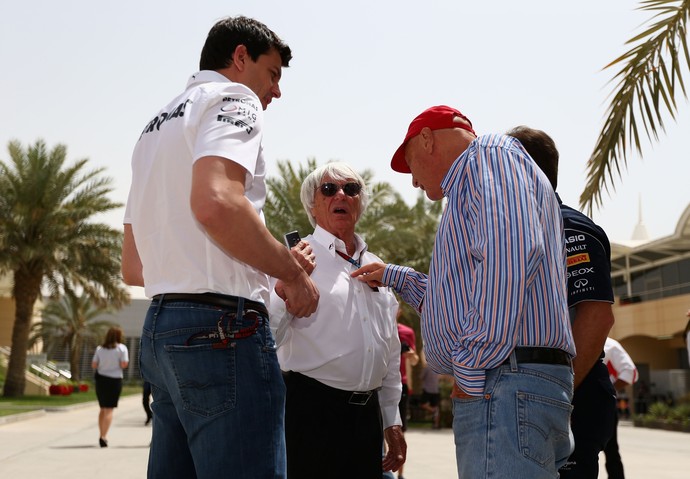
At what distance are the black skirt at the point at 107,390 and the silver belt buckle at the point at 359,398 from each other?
415 inches

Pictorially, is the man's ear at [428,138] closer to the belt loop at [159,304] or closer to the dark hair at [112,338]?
the belt loop at [159,304]

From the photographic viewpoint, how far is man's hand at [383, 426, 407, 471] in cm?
407

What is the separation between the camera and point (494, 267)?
2.43 meters

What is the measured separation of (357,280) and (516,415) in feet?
5.63

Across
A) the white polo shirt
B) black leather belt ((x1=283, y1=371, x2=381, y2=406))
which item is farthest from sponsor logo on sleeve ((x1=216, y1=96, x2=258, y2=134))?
black leather belt ((x1=283, y1=371, x2=381, y2=406))

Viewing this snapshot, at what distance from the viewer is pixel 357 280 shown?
4039 mm

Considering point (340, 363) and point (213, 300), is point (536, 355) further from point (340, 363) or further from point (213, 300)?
point (340, 363)

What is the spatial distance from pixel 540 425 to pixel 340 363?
1.50m

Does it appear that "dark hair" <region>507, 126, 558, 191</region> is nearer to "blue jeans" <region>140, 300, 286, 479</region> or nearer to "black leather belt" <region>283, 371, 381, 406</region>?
"black leather belt" <region>283, 371, 381, 406</region>

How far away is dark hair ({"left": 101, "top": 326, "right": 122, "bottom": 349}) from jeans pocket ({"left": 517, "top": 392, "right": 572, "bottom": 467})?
12949mm

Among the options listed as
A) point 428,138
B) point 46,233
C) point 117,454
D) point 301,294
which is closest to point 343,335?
point 428,138

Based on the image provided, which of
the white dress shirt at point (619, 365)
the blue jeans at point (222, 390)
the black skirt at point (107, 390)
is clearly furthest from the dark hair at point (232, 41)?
the black skirt at point (107, 390)

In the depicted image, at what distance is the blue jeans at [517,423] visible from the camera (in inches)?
93.6

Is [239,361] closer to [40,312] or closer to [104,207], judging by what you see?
[104,207]
